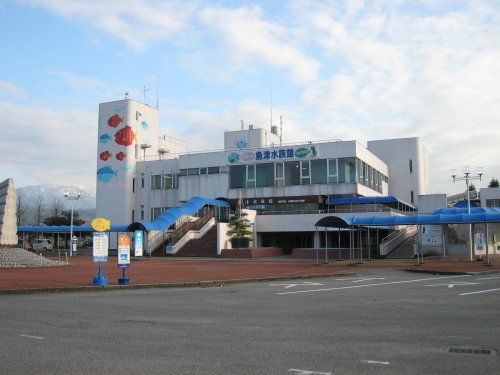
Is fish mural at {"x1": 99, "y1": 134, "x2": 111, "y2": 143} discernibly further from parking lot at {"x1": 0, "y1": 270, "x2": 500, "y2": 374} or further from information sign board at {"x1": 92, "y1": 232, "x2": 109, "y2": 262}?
parking lot at {"x1": 0, "y1": 270, "x2": 500, "y2": 374}

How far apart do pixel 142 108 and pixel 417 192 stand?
A: 119ft

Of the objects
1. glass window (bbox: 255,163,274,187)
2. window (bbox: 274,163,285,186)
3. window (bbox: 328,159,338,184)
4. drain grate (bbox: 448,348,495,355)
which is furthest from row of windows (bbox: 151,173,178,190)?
drain grate (bbox: 448,348,495,355)

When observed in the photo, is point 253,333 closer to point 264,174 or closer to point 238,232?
point 238,232

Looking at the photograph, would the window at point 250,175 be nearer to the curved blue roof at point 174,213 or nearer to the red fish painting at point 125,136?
the curved blue roof at point 174,213

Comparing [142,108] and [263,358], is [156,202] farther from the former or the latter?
[263,358]

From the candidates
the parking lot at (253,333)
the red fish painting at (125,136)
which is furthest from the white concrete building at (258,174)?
the parking lot at (253,333)

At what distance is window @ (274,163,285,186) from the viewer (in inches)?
2167

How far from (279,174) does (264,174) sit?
64.6 inches

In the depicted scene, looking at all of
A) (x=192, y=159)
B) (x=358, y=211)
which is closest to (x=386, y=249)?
(x=358, y=211)

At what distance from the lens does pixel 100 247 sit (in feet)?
64.4

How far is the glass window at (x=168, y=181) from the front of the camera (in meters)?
62.1

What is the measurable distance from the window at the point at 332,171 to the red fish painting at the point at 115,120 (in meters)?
25.6

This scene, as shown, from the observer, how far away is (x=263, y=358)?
7.29 metres

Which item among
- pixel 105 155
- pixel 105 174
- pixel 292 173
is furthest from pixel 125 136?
pixel 292 173
